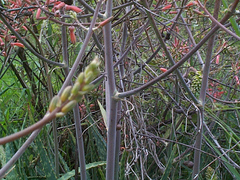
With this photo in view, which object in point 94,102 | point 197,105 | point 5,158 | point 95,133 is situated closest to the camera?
point 197,105

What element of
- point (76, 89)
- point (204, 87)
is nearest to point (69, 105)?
point (76, 89)

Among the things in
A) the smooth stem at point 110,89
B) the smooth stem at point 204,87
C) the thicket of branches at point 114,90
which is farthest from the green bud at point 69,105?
the smooth stem at point 204,87

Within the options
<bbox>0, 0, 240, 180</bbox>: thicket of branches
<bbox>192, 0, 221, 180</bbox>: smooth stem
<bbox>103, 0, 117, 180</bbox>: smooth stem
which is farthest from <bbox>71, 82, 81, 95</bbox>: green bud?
<bbox>192, 0, 221, 180</bbox>: smooth stem

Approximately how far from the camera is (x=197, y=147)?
1.36m

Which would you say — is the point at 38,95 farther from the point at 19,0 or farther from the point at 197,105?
the point at 197,105

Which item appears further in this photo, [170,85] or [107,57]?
[170,85]

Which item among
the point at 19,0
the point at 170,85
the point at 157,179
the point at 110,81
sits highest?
the point at 19,0

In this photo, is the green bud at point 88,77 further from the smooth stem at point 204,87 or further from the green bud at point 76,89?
the smooth stem at point 204,87

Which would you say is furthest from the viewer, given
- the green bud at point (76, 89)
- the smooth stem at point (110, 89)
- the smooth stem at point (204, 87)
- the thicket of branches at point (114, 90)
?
the smooth stem at point (204, 87)

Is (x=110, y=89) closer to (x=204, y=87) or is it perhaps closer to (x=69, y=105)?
(x=204, y=87)

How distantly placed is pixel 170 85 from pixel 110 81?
1.14 meters

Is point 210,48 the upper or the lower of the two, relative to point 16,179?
upper

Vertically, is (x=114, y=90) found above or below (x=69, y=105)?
below

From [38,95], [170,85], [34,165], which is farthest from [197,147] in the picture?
[38,95]
